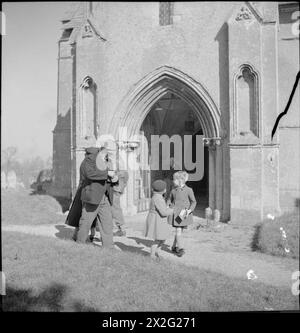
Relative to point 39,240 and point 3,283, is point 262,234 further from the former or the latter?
point 3,283

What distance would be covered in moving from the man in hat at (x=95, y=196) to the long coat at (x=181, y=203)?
46.8 inches

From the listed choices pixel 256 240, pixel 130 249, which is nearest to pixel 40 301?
pixel 130 249

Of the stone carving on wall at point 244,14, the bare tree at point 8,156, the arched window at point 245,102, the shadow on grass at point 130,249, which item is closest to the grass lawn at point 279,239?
the shadow on grass at point 130,249

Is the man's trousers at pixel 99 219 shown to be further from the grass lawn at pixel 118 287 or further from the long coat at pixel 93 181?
the grass lawn at pixel 118 287

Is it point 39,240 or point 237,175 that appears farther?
point 237,175

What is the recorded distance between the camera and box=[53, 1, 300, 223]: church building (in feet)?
30.0

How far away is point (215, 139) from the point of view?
9.77 metres

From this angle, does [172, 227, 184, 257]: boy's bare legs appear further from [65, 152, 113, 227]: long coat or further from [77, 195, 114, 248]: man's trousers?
[65, 152, 113, 227]: long coat

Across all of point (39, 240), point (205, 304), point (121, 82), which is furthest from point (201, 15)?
point (205, 304)

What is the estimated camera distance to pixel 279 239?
6590mm

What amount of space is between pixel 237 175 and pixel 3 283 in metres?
6.81

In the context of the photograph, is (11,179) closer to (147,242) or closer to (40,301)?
(147,242)

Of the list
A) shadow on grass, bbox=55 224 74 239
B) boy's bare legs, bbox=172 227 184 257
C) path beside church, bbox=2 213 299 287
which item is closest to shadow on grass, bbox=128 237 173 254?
path beside church, bbox=2 213 299 287

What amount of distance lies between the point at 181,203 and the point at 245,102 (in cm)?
455
